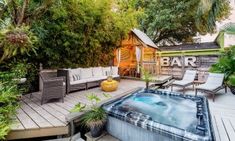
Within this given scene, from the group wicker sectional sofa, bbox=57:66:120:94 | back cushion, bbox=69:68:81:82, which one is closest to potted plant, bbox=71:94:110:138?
wicker sectional sofa, bbox=57:66:120:94

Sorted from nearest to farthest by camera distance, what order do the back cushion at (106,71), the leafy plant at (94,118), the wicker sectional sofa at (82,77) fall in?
the leafy plant at (94,118)
the wicker sectional sofa at (82,77)
the back cushion at (106,71)

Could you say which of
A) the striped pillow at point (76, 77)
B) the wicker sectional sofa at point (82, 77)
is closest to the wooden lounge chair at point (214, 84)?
the wicker sectional sofa at point (82, 77)

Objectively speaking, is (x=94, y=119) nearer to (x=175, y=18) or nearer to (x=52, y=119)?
(x=52, y=119)

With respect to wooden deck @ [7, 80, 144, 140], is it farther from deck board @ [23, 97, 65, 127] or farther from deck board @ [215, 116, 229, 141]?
deck board @ [215, 116, 229, 141]

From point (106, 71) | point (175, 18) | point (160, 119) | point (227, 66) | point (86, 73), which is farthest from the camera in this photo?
point (175, 18)

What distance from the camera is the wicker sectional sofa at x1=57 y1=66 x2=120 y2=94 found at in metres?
6.73

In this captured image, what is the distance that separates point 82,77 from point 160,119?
398cm

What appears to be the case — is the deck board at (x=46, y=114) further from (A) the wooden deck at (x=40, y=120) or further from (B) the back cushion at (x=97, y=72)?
(B) the back cushion at (x=97, y=72)

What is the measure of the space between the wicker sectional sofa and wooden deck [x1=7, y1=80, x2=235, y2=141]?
0.78 meters

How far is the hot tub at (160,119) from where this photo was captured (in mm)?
3188

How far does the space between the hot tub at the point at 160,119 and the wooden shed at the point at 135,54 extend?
492 cm

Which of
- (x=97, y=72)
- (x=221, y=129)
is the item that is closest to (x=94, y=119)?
(x=221, y=129)

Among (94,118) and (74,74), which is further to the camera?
(74,74)

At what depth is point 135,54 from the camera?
12.8 metres
